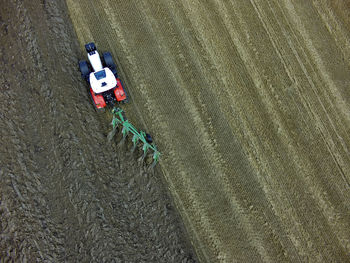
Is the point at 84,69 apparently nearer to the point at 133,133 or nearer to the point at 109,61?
the point at 109,61

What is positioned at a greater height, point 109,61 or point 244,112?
point 109,61

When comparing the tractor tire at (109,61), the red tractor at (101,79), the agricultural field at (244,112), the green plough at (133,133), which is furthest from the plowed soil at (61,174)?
the tractor tire at (109,61)

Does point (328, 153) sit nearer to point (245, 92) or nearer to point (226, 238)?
point (245, 92)

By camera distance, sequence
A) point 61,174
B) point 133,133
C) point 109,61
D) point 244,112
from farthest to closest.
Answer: point 244,112
point 109,61
point 133,133
point 61,174

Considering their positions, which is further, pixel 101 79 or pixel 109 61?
pixel 109 61

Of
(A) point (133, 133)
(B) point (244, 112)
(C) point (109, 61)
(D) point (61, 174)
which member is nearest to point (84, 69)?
(C) point (109, 61)

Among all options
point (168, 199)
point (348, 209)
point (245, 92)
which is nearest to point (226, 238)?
point (168, 199)

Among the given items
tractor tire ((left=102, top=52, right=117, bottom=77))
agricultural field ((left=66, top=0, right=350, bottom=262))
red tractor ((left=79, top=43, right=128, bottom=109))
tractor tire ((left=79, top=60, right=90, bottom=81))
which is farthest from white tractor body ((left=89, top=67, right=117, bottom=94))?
agricultural field ((left=66, top=0, right=350, bottom=262))

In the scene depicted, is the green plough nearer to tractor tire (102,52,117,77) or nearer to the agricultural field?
the agricultural field
